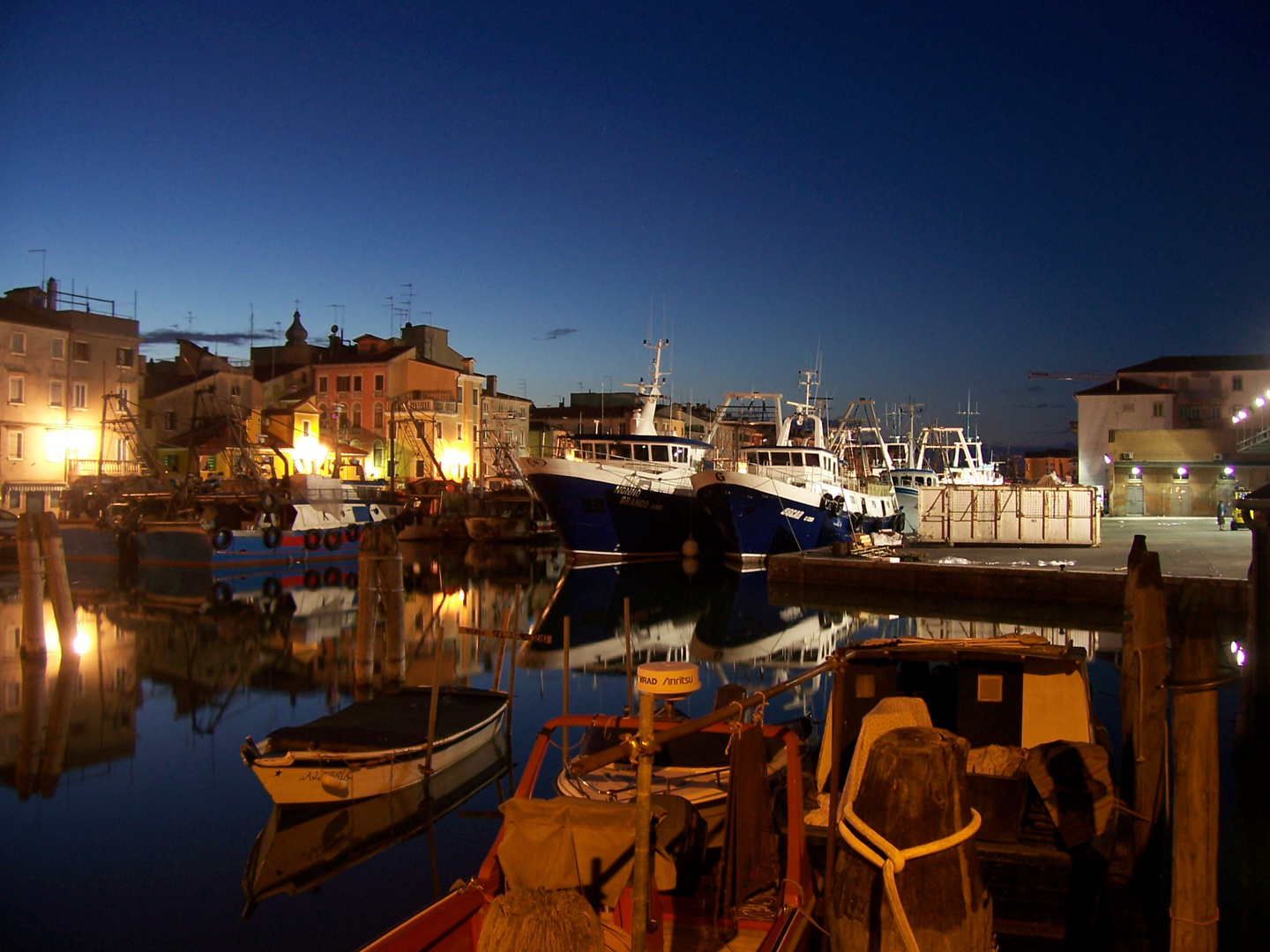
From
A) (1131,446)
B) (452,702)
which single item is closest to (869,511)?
(1131,446)

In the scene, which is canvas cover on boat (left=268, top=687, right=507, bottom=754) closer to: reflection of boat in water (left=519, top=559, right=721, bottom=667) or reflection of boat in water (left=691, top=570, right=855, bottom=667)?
reflection of boat in water (left=519, top=559, right=721, bottom=667)

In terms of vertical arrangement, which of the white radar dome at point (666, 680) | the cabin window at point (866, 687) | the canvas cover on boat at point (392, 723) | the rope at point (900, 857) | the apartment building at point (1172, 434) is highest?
the apartment building at point (1172, 434)

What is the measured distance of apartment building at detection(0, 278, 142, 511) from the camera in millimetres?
44406

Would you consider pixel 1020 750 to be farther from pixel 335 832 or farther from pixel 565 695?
pixel 335 832

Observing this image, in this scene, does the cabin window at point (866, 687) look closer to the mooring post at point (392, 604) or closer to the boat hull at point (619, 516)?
the mooring post at point (392, 604)

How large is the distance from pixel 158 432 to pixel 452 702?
175 ft

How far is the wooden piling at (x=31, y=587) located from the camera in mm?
17406

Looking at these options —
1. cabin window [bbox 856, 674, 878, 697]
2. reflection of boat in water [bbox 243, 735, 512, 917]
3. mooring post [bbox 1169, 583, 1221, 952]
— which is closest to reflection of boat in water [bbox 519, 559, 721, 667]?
reflection of boat in water [bbox 243, 735, 512, 917]

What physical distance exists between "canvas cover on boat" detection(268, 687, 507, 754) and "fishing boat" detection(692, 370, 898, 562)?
24461 mm

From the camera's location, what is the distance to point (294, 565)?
3981 centimetres

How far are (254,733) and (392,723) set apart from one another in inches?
185

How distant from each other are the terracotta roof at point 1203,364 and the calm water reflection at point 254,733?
1756 inches

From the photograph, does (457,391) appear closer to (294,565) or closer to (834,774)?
(294,565)

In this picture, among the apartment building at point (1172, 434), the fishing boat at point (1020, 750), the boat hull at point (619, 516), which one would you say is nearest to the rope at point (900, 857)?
the fishing boat at point (1020, 750)
